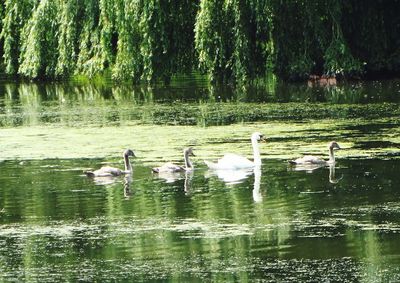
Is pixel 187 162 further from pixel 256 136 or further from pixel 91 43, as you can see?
pixel 91 43

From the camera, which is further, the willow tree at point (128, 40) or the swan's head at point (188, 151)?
the willow tree at point (128, 40)

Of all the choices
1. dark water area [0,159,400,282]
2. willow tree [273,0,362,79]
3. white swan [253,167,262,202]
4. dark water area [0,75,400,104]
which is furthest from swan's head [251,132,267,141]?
willow tree [273,0,362,79]

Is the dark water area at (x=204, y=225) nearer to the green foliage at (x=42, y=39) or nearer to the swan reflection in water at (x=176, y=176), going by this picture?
the swan reflection in water at (x=176, y=176)

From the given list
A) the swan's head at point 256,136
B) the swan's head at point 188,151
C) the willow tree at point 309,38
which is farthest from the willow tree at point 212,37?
the swan's head at point 188,151

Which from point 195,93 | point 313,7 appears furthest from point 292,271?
point 195,93

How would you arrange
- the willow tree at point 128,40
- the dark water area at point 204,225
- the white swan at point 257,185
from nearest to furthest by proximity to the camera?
1. the dark water area at point 204,225
2. the white swan at point 257,185
3. the willow tree at point 128,40

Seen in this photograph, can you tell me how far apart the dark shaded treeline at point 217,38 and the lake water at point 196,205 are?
10.5ft

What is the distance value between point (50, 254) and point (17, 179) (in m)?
4.78

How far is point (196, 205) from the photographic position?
41.9ft

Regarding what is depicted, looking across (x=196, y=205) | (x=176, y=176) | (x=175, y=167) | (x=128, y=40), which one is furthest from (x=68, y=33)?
(x=196, y=205)

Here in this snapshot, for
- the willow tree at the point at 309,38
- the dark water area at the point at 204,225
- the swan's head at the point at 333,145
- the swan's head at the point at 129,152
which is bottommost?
the dark water area at the point at 204,225

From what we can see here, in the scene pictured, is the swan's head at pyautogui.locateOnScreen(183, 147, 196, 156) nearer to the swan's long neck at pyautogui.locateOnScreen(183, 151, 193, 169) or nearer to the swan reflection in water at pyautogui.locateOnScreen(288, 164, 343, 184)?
the swan's long neck at pyautogui.locateOnScreen(183, 151, 193, 169)

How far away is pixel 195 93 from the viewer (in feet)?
A: 89.6

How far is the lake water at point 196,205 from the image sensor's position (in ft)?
32.1
